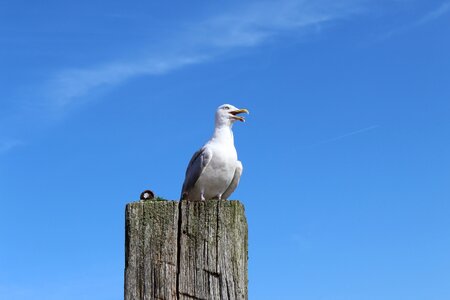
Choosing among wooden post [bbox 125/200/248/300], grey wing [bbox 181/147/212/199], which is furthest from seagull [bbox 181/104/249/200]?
wooden post [bbox 125/200/248/300]

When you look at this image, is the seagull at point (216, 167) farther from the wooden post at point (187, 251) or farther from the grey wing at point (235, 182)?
the wooden post at point (187, 251)

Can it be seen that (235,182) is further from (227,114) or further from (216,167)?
(227,114)

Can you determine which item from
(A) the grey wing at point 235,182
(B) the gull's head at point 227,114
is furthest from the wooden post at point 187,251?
(B) the gull's head at point 227,114

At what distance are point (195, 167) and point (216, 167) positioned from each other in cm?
33

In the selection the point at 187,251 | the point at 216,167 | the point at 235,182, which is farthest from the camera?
the point at 235,182

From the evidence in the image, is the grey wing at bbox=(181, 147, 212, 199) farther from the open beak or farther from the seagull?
the open beak

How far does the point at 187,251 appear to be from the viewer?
435 cm

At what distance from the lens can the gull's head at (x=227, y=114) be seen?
33.4ft

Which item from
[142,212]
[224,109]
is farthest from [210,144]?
[142,212]

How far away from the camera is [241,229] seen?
442 centimetres

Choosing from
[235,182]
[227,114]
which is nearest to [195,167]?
[235,182]

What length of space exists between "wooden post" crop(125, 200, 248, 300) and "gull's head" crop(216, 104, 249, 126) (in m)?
5.75

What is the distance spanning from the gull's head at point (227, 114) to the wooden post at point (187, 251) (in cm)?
575

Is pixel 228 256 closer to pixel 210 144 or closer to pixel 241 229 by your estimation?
pixel 241 229
